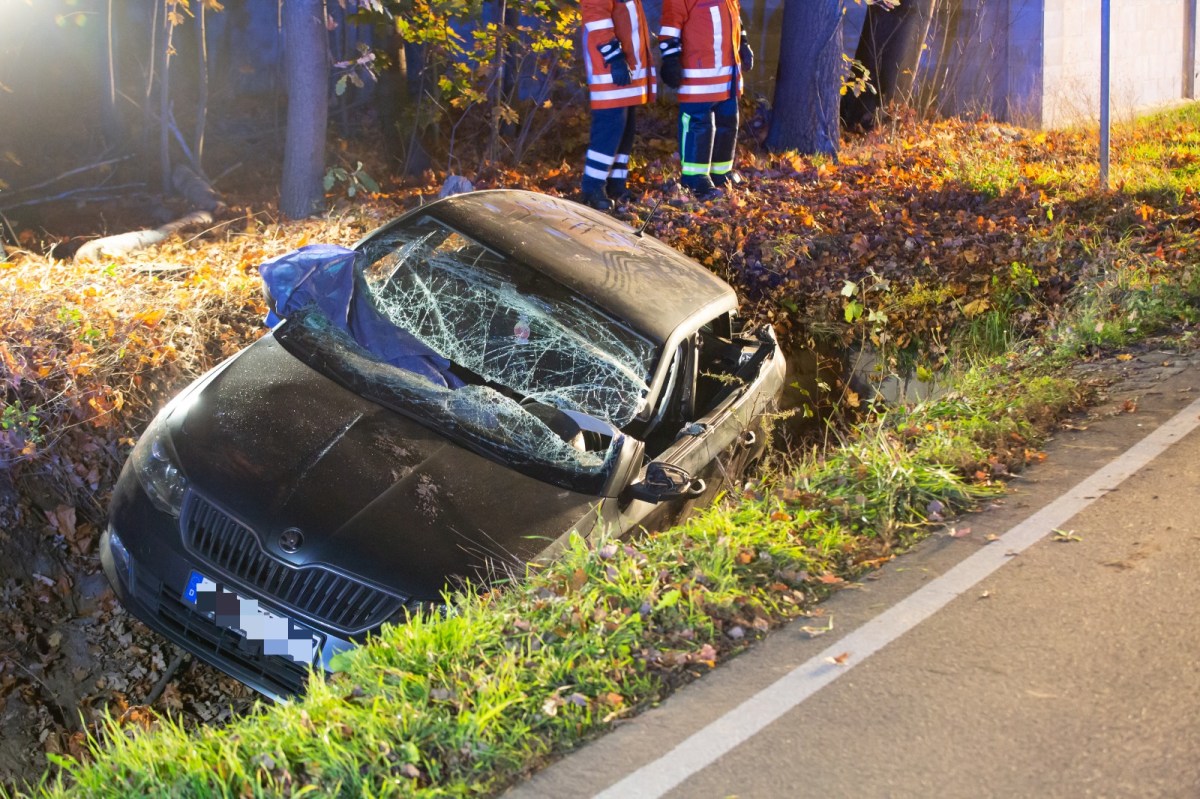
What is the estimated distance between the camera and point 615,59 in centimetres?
915

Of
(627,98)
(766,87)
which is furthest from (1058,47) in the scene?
(627,98)

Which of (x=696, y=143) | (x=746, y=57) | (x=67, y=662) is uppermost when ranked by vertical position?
(x=746, y=57)

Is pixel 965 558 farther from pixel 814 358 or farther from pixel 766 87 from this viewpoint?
pixel 766 87

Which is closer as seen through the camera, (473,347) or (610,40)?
(473,347)

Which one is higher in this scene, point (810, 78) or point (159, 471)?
point (810, 78)

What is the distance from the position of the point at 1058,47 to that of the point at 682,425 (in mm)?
A: 9605

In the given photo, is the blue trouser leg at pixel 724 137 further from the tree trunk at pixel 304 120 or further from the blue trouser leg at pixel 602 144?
the tree trunk at pixel 304 120

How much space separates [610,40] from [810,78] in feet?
9.75

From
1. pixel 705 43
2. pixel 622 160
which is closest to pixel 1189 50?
pixel 705 43

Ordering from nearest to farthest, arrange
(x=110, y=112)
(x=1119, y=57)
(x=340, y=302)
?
1. (x=340, y=302)
2. (x=110, y=112)
3. (x=1119, y=57)

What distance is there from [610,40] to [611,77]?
0.94 feet

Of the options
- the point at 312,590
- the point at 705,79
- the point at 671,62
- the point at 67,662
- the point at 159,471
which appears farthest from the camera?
the point at 705,79

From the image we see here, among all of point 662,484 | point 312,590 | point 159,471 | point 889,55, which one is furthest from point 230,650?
point 889,55

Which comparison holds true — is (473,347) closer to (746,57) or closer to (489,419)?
(489,419)
